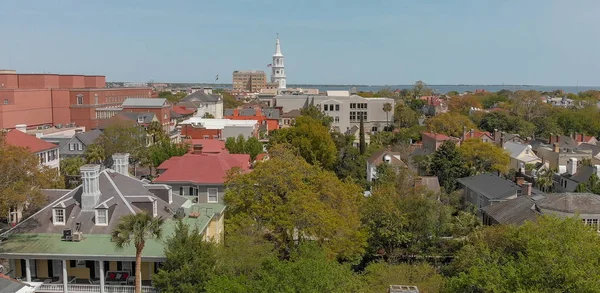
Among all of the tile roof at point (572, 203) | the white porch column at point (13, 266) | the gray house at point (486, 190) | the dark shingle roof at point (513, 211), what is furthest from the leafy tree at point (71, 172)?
the tile roof at point (572, 203)

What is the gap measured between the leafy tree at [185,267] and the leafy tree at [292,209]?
679 centimetres

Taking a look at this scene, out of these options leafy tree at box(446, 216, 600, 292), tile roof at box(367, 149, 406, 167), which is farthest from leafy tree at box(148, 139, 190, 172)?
leafy tree at box(446, 216, 600, 292)

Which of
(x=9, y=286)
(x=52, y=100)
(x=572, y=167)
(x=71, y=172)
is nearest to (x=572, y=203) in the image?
(x=572, y=167)

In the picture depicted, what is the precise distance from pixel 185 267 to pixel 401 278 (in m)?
13.5

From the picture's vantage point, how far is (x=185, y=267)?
25250 mm

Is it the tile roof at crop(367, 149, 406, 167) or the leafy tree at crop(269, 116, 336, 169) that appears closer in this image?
Answer: the tile roof at crop(367, 149, 406, 167)

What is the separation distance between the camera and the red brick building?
278 ft

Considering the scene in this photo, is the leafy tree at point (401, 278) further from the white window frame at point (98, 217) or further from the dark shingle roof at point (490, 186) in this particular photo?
the dark shingle roof at point (490, 186)

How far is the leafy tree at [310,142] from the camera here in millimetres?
67562

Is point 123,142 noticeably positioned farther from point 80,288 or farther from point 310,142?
point 80,288

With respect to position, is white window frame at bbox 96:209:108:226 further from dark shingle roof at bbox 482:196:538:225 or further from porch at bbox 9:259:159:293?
dark shingle roof at bbox 482:196:538:225

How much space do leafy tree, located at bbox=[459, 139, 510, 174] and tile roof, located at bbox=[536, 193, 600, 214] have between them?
22.7 metres

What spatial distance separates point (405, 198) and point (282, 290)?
2210 cm

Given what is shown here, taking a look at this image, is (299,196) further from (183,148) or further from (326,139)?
(326,139)
